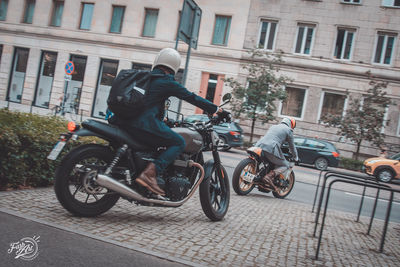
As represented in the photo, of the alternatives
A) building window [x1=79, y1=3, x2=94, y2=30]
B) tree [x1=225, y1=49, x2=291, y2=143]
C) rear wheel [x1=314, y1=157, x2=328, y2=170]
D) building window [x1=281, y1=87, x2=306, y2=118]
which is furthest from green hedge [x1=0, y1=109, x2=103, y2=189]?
building window [x1=79, y1=3, x2=94, y2=30]

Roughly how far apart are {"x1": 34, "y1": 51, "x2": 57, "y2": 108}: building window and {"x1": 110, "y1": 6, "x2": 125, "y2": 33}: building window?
5.77m

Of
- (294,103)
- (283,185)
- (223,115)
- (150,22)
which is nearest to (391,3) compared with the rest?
(294,103)

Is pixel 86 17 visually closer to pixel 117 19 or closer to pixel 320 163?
pixel 117 19

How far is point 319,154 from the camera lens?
17453 millimetres

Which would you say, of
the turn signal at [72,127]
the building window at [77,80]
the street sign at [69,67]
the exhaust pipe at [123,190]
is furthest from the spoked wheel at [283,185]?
the building window at [77,80]

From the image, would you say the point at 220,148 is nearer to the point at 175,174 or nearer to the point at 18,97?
the point at 175,174

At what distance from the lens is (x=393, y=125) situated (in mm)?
22844

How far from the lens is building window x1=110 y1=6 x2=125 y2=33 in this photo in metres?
27.0

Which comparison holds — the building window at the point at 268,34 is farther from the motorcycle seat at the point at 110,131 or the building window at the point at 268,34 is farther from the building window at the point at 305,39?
the motorcycle seat at the point at 110,131

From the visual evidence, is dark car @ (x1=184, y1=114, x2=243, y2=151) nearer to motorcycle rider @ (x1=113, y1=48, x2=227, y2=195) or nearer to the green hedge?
the green hedge

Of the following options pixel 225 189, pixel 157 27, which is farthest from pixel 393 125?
pixel 225 189

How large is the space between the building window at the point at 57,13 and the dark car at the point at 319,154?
2306 cm

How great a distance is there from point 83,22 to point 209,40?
36.1 feet

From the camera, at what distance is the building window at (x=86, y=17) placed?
2764 centimetres
